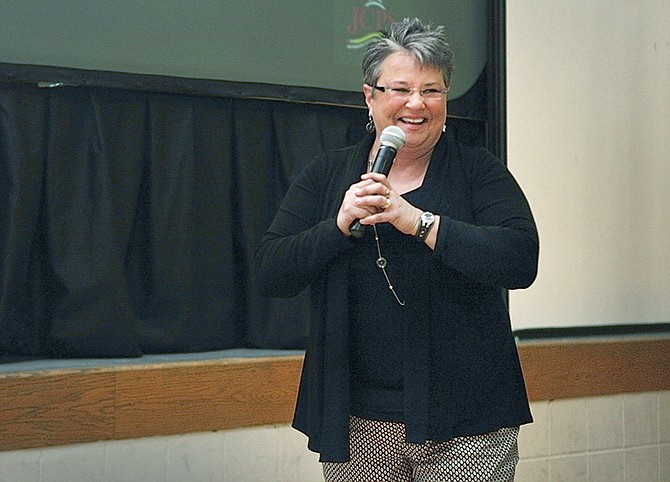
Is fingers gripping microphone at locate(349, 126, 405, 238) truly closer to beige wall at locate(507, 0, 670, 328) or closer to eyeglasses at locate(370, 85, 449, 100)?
eyeglasses at locate(370, 85, 449, 100)

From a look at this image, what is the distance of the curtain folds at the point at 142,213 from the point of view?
9.30ft

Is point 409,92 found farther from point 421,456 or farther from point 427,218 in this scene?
point 421,456

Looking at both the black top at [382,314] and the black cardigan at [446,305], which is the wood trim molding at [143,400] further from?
the black top at [382,314]

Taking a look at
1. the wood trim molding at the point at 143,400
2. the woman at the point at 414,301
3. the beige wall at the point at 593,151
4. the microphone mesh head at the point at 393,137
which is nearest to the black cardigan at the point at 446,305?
the woman at the point at 414,301

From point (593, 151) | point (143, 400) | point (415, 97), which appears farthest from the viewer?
point (593, 151)

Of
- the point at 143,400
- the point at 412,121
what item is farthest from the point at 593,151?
the point at 412,121

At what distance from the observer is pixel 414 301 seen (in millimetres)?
1662

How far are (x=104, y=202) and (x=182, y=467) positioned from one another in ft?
2.75


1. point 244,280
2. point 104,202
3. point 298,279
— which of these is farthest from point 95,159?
point 298,279

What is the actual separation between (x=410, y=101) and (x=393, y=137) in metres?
0.08

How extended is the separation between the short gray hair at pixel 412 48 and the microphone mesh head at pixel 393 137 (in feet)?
0.38

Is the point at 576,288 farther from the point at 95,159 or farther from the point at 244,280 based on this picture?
the point at 95,159

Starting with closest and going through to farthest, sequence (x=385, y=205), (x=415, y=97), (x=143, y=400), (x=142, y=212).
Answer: (x=385, y=205), (x=415, y=97), (x=143, y=400), (x=142, y=212)

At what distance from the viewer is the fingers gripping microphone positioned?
1.62m
